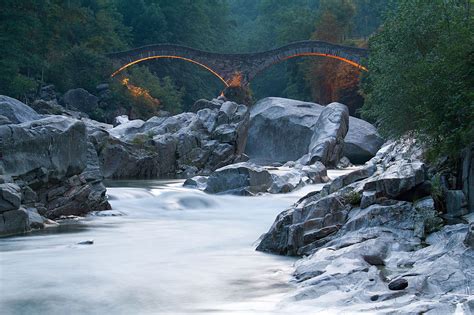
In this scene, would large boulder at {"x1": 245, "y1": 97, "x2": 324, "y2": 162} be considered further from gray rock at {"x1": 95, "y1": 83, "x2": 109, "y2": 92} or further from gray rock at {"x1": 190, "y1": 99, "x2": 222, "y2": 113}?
gray rock at {"x1": 95, "y1": 83, "x2": 109, "y2": 92}

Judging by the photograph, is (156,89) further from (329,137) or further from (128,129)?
(329,137)

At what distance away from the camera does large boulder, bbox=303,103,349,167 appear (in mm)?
36938

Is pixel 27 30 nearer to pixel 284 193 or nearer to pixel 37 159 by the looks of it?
pixel 284 193

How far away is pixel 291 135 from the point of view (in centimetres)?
4578

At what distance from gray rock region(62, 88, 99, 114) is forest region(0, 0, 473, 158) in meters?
0.85

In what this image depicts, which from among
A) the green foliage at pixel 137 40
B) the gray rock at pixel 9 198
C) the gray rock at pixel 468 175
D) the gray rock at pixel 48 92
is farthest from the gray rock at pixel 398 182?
the gray rock at pixel 48 92

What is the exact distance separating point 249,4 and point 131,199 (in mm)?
112517

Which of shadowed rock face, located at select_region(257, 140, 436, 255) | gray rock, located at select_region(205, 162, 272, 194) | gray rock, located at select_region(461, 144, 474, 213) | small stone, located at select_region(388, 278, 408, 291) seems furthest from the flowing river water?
gray rock, located at select_region(205, 162, 272, 194)

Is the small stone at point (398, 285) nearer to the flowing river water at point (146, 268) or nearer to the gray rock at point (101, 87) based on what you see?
the flowing river water at point (146, 268)

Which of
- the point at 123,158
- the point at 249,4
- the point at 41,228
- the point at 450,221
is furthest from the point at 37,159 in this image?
the point at 249,4

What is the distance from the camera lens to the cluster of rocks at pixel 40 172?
56.0 ft

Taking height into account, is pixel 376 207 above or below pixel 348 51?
below

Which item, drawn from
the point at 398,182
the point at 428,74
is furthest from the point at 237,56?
the point at 398,182

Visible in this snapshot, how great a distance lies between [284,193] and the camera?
2631 cm
